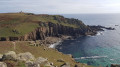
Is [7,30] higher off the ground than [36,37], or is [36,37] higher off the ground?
[7,30]

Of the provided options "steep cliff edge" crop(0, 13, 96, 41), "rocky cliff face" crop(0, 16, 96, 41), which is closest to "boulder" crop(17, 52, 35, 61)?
"steep cliff edge" crop(0, 13, 96, 41)

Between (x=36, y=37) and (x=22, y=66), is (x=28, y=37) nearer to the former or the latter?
(x=36, y=37)

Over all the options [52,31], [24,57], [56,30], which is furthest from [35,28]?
[24,57]

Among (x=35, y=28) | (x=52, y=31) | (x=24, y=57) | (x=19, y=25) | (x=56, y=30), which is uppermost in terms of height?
(x=19, y=25)

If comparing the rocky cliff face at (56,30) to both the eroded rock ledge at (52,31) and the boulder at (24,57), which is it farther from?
the boulder at (24,57)

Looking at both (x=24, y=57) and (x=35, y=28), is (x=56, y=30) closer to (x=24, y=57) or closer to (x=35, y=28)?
(x=35, y=28)

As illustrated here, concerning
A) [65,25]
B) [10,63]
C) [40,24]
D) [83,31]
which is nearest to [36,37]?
[40,24]

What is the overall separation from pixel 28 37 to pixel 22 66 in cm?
8952

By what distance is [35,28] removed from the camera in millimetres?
128125

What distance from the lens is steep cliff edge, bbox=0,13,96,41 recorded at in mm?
107450

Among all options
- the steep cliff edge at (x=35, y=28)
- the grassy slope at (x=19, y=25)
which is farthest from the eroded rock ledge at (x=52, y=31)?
the grassy slope at (x=19, y=25)

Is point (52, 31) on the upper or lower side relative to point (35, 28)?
lower

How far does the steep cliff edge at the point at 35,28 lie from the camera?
353 ft

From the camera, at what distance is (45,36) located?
13612 centimetres
